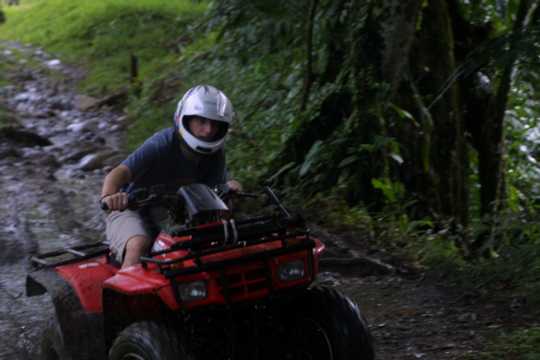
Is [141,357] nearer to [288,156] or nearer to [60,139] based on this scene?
[288,156]

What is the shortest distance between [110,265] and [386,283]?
2.43 meters

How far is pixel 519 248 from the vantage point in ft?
19.4

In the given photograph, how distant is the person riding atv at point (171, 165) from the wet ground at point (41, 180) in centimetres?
165

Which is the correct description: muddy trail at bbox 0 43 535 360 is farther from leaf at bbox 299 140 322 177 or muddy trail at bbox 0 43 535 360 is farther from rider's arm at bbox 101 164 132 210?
rider's arm at bbox 101 164 132 210

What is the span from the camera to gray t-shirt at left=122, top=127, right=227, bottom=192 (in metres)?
4.61

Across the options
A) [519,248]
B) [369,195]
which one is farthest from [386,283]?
[369,195]

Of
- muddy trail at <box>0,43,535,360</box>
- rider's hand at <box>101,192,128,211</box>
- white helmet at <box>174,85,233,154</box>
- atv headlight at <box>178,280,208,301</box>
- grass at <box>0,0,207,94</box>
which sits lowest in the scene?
muddy trail at <box>0,43,535,360</box>

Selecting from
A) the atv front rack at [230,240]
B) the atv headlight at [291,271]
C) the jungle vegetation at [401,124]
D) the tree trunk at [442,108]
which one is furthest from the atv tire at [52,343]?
the tree trunk at [442,108]

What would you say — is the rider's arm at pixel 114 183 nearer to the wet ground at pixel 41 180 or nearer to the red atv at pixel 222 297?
the red atv at pixel 222 297

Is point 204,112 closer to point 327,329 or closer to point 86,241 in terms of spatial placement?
point 327,329

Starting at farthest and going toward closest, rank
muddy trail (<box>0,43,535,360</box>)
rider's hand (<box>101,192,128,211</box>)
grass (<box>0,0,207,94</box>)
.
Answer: grass (<box>0,0,207,94</box>) < muddy trail (<box>0,43,535,360</box>) < rider's hand (<box>101,192,128,211</box>)

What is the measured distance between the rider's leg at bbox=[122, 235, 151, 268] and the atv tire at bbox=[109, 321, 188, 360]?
479 millimetres

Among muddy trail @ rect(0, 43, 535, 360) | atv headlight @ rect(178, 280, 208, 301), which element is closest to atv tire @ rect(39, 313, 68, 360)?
muddy trail @ rect(0, 43, 535, 360)

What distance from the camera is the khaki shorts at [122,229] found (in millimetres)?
4414
